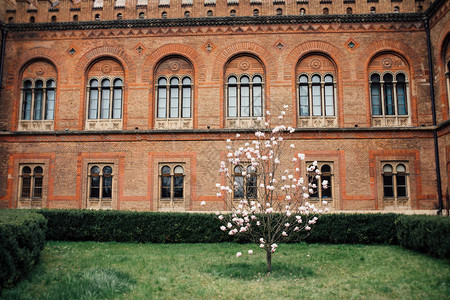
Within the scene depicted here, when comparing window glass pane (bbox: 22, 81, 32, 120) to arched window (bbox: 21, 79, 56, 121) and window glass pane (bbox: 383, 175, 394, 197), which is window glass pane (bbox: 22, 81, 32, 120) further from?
window glass pane (bbox: 383, 175, 394, 197)

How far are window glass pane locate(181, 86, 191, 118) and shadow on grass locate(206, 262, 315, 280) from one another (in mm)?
10413

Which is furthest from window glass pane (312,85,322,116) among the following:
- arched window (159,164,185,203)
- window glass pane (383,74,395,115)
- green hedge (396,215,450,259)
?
arched window (159,164,185,203)

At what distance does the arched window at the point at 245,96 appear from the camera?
766 inches

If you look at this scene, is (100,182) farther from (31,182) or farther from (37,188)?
(31,182)

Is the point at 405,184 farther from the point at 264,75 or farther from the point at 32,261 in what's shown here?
the point at 32,261

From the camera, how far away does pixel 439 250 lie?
34.6 ft

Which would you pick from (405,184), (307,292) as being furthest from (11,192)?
(405,184)

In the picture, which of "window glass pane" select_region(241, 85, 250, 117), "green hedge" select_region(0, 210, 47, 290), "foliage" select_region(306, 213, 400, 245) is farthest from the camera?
"window glass pane" select_region(241, 85, 250, 117)

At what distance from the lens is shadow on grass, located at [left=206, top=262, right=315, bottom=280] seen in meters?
9.84

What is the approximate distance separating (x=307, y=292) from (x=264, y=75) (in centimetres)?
1351

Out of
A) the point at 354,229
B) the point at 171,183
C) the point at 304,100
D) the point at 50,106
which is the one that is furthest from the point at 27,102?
the point at 354,229

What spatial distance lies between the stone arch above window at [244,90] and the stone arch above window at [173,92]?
2.10 meters

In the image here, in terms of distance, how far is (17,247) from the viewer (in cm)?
850

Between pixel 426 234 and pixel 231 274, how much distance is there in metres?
6.52
